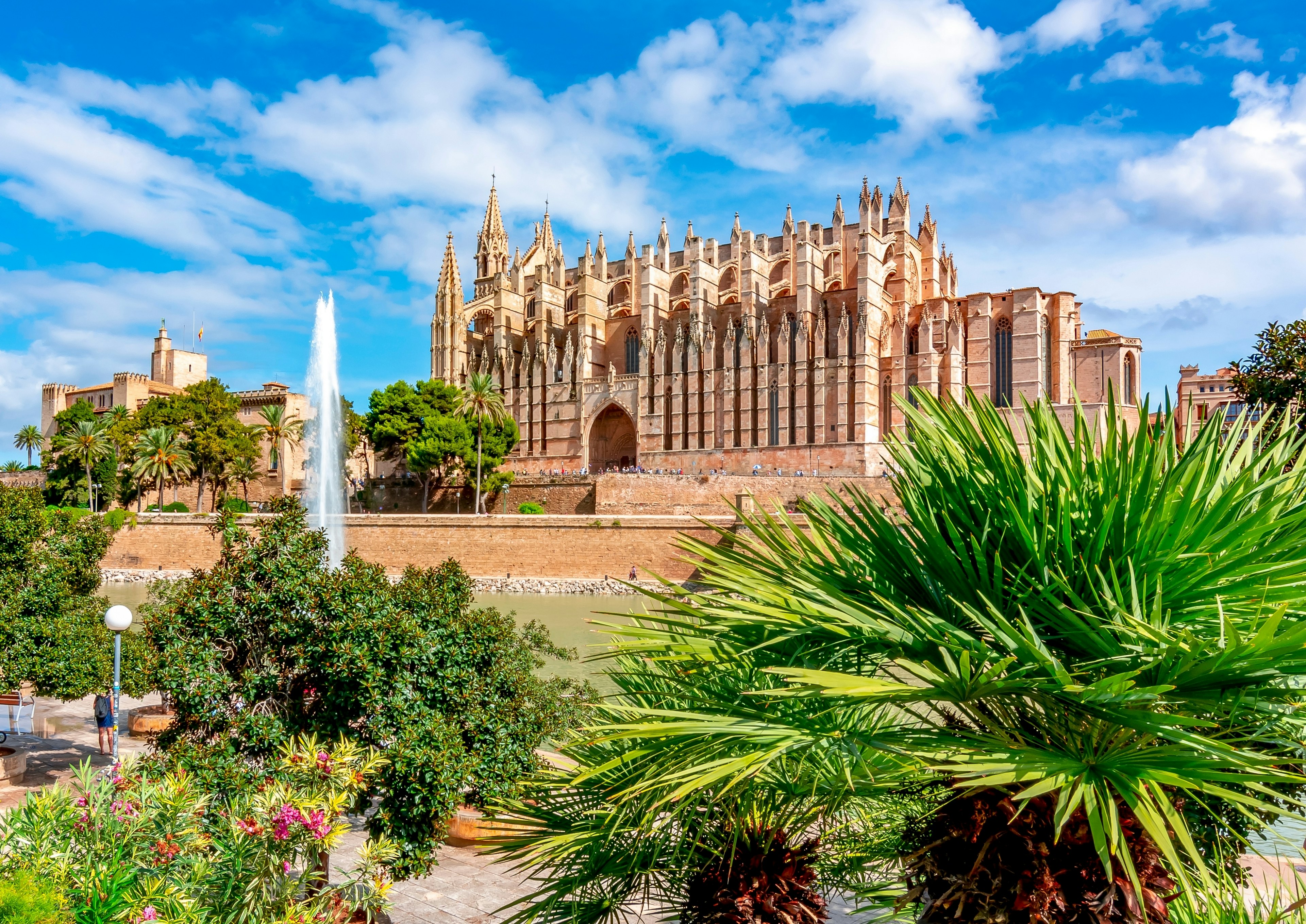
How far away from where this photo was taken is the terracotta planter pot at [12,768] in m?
9.14

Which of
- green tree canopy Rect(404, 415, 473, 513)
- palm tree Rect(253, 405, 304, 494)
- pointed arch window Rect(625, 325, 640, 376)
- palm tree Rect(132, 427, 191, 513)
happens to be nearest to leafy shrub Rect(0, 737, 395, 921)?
green tree canopy Rect(404, 415, 473, 513)

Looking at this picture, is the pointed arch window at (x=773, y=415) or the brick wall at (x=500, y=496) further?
the pointed arch window at (x=773, y=415)

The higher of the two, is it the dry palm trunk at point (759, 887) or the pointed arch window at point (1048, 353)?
the pointed arch window at point (1048, 353)

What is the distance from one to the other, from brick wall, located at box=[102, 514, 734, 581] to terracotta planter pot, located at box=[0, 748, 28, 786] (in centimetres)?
2454

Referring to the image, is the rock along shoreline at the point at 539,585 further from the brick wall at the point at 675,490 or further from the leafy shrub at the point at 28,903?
the leafy shrub at the point at 28,903

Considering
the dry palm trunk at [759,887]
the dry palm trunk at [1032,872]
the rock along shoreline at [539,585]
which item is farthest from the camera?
the rock along shoreline at [539,585]

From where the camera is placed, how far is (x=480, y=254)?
2456 inches

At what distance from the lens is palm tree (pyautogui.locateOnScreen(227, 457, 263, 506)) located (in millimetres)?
44219

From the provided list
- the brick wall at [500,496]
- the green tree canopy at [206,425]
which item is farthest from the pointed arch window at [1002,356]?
the green tree canopy at [206,425]

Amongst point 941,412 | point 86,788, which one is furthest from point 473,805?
point 941,412

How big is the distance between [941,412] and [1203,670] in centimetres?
125

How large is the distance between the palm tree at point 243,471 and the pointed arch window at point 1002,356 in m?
35.1

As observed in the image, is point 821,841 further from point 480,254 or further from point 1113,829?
point 480,254

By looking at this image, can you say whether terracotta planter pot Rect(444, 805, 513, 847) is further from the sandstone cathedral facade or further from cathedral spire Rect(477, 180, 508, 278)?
cathedral spire Rect(477, 180, 508, 278)
